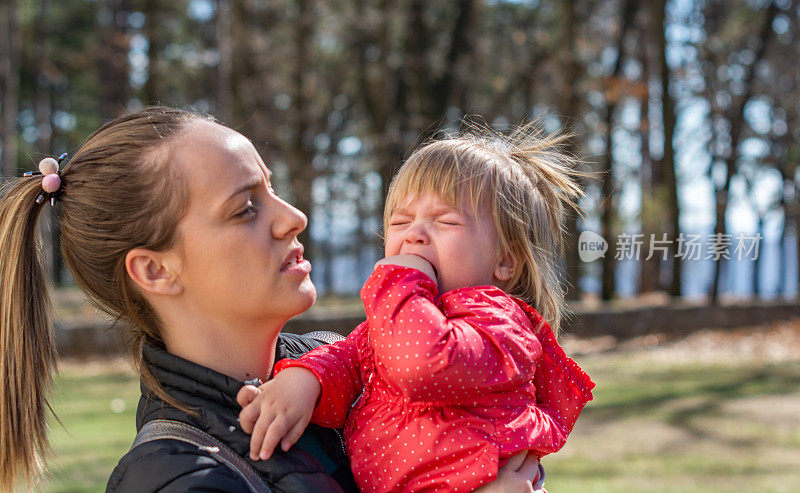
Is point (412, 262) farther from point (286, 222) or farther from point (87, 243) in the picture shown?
point (87, 243)

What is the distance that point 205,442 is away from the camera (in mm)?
1515

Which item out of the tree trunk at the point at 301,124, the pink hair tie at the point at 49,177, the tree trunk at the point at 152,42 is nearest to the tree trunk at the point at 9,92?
the tree trunk at the point at 152,42

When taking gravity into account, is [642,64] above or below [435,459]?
above

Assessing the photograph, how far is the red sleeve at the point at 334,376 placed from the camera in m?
1.76

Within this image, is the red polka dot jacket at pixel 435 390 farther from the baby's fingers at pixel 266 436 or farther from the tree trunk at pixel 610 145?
the tree trunk at pixel 610 145

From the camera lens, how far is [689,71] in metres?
20.4

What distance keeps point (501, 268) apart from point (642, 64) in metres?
20.6

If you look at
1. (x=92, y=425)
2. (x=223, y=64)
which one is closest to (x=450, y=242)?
(x=92, y=425)

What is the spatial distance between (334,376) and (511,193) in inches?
26.1

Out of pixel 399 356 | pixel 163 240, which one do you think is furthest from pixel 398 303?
pixel 163 240

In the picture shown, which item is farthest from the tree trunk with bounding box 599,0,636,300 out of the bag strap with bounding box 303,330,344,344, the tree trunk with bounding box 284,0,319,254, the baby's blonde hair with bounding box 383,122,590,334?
the bag strap with bounding box 303,330,344,344

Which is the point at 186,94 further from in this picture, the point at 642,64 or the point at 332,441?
the point at 332,441

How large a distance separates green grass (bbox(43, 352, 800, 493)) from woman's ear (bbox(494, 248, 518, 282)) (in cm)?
292

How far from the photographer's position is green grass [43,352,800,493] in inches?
214
